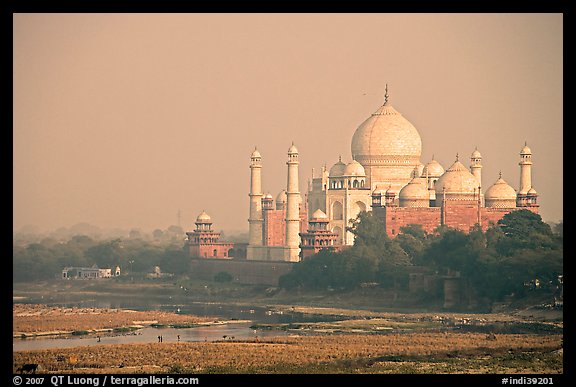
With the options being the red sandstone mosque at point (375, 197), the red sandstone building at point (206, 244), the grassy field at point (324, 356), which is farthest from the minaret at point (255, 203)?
the grassy field at point (324, 356)

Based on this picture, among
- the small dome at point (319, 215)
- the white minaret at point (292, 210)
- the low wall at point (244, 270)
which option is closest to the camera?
the low wall at point (244, 270)

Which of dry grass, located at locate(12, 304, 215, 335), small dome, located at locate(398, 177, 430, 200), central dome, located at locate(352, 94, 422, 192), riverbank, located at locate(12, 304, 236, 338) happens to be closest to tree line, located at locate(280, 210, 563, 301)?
small dome, located at locate(398, 177, 430, 200)

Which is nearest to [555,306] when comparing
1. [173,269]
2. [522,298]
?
[522,298]

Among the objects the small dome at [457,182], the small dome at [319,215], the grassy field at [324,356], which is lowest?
the grassy field at [324,356]

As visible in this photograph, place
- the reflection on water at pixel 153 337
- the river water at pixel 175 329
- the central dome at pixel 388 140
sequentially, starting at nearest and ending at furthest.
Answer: the reflection on water at pixel 153 337
the river water at pixel 175 329
the central dome at pixel 388 140

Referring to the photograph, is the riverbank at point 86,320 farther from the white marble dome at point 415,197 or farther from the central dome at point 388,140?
the central dome at point 388,140

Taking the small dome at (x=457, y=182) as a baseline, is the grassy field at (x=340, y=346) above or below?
below
